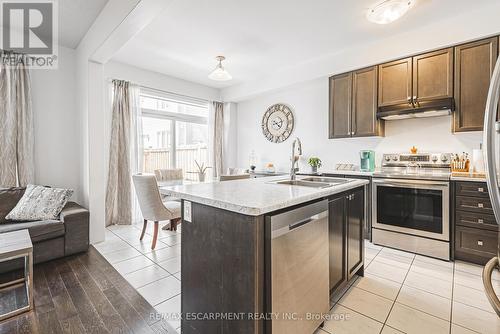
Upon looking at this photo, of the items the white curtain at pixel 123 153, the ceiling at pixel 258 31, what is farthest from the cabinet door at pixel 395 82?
the white curtain at pixel 123 153

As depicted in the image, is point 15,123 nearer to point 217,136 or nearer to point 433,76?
point 217,136

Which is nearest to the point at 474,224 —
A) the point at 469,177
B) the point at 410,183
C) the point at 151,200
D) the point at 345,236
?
the point at 469,177

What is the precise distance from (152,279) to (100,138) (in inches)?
79.5

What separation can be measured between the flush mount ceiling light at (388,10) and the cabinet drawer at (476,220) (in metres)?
2.18

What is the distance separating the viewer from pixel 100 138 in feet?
10.3

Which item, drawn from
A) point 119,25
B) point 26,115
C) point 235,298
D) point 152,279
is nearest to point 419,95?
point 235,298

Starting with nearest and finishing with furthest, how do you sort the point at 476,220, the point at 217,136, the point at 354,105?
the point at 476,220 < the point at 354,105 < the point at 217,136

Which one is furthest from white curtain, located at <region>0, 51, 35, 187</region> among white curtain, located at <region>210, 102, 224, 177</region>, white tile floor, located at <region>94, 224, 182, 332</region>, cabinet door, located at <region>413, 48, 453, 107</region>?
cabinet door, located at <region>413, 48, 453, 107</region>

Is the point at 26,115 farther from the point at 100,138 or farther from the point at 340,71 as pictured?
the point at 340,71

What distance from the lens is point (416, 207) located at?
2773 mm

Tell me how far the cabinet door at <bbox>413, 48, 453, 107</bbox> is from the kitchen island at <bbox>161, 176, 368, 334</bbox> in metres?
2.15

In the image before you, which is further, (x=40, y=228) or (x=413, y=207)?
(x=413, y=207)

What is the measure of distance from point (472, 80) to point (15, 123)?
551 centimetres

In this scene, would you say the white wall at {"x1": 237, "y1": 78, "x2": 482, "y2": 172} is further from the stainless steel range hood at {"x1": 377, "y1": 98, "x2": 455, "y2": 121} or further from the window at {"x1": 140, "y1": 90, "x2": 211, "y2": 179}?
the window at {"x1": 140, "y1": 90, "x2": 211, "y2": 179}
